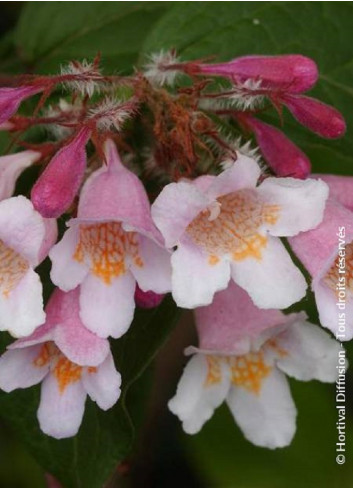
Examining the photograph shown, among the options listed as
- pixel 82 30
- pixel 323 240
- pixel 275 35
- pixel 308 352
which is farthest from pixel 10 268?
pixel 82 30

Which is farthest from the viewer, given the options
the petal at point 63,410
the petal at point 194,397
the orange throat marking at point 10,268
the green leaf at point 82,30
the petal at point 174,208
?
the green leaf at point 82,30

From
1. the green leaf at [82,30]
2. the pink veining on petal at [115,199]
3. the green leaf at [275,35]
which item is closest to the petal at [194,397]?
the pink veining on petal at [115,199]

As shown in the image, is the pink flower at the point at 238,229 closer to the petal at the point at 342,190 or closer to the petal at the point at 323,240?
the petal at the point at 323,240

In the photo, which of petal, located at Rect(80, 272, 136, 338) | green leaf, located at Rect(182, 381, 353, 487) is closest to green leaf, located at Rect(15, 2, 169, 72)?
petal, located at Rect(80, 272, 136, 338)

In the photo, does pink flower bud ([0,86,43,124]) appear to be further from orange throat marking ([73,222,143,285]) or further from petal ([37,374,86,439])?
petal ([37,374,86,439])

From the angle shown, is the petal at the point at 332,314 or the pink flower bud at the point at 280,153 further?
the pink flower bud at the point at 280,153

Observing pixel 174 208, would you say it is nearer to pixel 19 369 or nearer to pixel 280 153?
pixel 280 153

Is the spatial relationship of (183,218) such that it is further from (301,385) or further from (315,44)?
(301,385)
